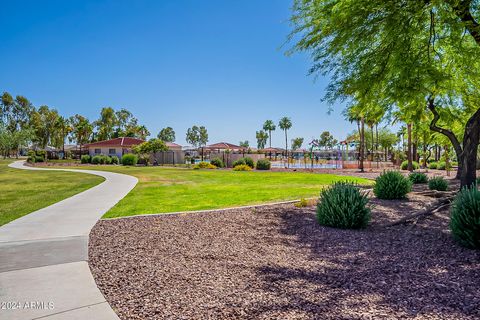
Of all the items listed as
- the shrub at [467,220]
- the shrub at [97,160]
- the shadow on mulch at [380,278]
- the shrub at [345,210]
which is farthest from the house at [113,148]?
the shrub at [467,220]

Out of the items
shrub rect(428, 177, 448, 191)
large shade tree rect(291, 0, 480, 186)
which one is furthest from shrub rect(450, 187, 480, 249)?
shrub rect(428, 177, 448, 191)

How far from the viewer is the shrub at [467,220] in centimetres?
596

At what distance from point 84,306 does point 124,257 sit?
189cm

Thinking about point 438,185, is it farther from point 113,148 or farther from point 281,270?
point 113,148

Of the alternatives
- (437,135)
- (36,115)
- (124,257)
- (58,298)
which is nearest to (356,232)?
(124,257)

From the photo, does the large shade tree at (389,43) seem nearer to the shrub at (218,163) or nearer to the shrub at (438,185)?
the shrub at (438,185)

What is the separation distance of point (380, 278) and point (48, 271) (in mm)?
4777

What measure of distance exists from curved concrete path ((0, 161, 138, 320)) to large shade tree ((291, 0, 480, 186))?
27.1 ft

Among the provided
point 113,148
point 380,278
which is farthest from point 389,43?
point 113,148

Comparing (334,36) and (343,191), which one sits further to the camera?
(334,36)

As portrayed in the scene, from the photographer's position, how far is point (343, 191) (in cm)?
802

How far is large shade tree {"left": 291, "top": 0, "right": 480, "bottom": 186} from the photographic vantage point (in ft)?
29.2

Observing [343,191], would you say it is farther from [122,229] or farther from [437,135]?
[437,135]

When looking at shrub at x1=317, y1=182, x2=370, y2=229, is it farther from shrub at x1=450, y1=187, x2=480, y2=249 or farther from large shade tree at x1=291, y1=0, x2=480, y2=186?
→ large shade tree at x1=291, y1=0, x2=480, y2=186
